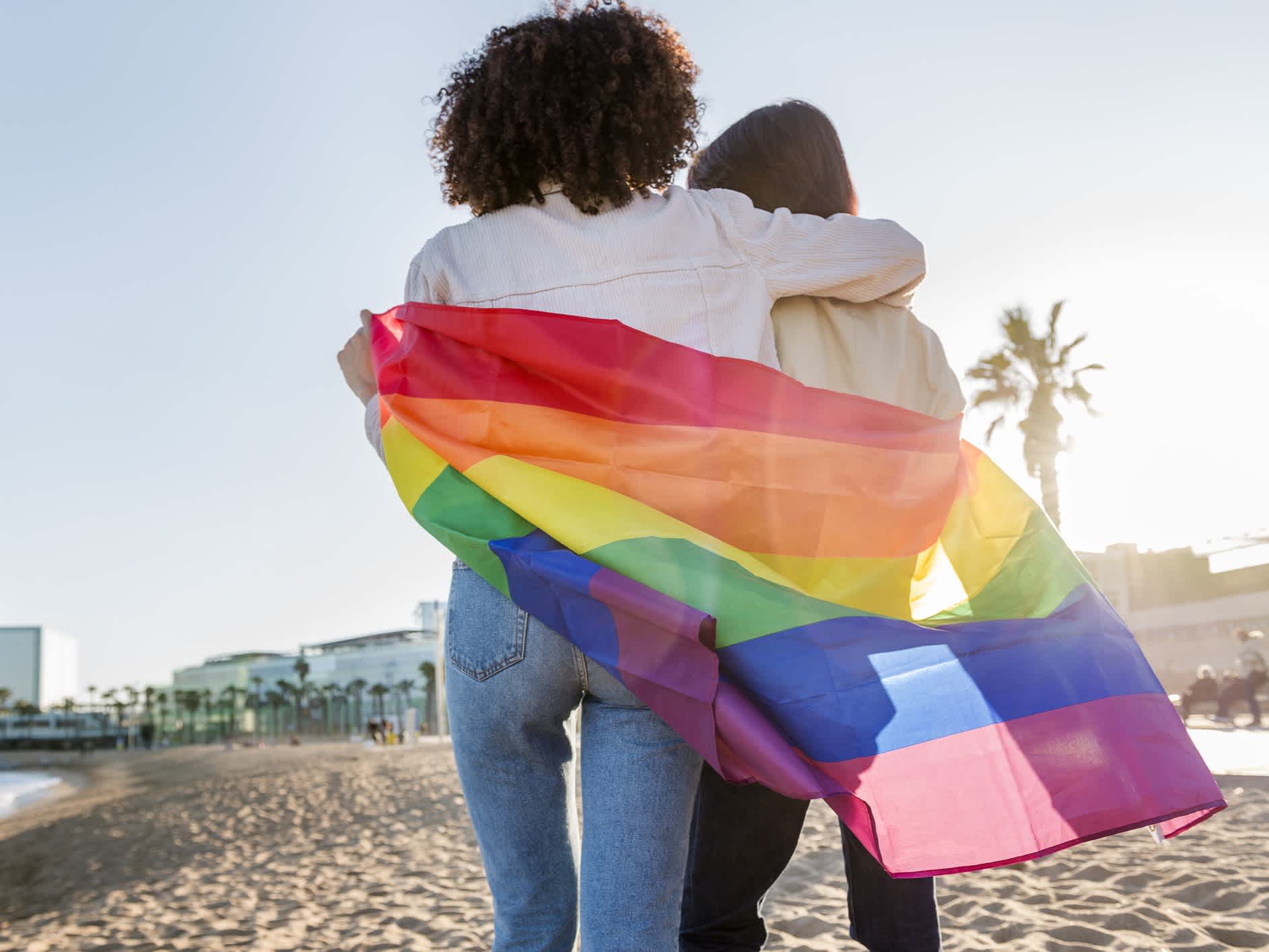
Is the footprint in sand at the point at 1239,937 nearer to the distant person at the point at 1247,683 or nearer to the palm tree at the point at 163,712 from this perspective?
the distant person at the point at 1247,683

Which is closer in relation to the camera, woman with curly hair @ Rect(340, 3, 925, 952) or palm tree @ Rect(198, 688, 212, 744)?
woman with curly hair @ Rect(340, 3, 925, 952)

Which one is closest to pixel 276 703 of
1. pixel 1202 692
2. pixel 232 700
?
pixel 232 700

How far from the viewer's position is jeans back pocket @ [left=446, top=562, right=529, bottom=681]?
1.31 meters

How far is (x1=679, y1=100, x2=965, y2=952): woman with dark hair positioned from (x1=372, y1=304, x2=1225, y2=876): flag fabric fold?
18cm

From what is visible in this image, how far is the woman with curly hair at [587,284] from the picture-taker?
1313 millimetres

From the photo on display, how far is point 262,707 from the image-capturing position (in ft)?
279

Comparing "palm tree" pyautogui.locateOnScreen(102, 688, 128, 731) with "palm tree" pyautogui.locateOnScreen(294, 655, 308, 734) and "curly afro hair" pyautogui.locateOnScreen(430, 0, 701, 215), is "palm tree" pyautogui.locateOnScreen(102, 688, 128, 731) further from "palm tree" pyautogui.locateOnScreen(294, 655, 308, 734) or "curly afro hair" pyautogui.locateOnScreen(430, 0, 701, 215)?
"curly afro hair" pyautogui.locateOnScreen(430, 0, 701, 215)

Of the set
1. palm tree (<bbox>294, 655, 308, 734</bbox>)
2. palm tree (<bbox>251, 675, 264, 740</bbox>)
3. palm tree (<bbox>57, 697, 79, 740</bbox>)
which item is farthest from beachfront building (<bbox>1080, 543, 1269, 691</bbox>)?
palm tree (<bbox>57, 697, 79, 740</bbox>)

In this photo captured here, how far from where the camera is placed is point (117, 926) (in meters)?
6.16

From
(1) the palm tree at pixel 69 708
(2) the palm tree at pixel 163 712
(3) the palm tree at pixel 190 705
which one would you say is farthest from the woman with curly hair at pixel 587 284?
→ (1) the palm tree at pixel 69 708

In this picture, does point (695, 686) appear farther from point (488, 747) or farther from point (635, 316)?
point (635, 316)

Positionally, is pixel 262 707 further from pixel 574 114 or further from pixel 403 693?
pixel 574 114

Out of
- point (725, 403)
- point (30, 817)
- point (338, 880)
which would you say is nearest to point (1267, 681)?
point (338, 880)

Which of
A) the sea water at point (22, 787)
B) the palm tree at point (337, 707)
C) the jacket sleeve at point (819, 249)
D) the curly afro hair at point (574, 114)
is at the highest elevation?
the curly afro hair at point (574, 114)
